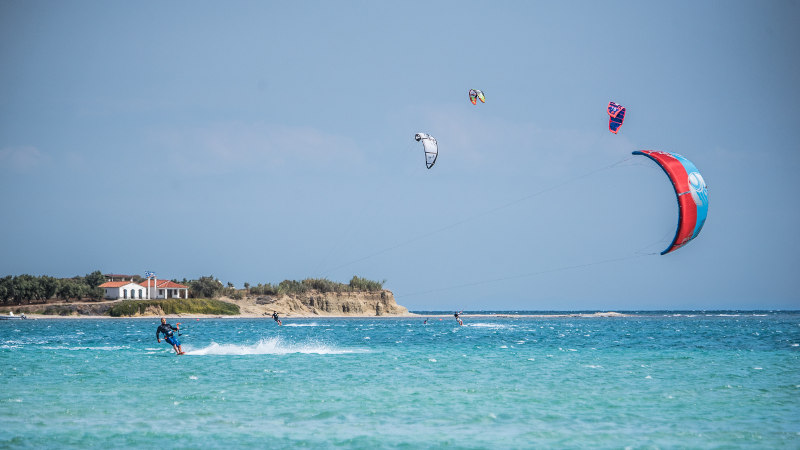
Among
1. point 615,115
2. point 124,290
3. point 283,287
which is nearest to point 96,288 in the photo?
point 124,290

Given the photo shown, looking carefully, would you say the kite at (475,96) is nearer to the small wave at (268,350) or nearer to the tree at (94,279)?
the small wave at (268,350)

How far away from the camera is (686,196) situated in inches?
947

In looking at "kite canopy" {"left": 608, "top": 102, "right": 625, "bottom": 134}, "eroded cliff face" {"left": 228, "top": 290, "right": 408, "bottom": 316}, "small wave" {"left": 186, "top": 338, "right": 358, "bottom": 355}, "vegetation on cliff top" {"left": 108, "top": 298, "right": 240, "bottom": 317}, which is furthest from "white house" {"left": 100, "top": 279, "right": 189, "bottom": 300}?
"kite canopy" {"left": 608, "top": 102, "right": 625, "bottom": 134}

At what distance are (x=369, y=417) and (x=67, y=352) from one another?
23.0 m

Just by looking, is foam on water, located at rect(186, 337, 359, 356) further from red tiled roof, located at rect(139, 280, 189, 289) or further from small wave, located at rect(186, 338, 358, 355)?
red tiled roof, located at rect(139, 280, 189, 289)

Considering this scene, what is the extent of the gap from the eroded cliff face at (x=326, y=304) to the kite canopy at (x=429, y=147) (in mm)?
83507

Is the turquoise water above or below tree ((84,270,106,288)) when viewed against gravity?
below

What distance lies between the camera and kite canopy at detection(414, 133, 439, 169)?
33.8 m

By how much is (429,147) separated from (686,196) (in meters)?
13.3

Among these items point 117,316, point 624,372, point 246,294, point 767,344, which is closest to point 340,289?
point 246,294

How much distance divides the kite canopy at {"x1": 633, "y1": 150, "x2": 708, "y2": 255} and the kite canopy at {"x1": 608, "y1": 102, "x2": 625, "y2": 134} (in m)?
1.82

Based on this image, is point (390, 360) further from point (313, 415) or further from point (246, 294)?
point (246, 294)

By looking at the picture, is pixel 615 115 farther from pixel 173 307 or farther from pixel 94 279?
pixel 94 279

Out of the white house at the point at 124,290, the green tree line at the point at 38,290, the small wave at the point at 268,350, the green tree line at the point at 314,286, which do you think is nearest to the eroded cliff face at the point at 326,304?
the green tree line at the point at 314,286
